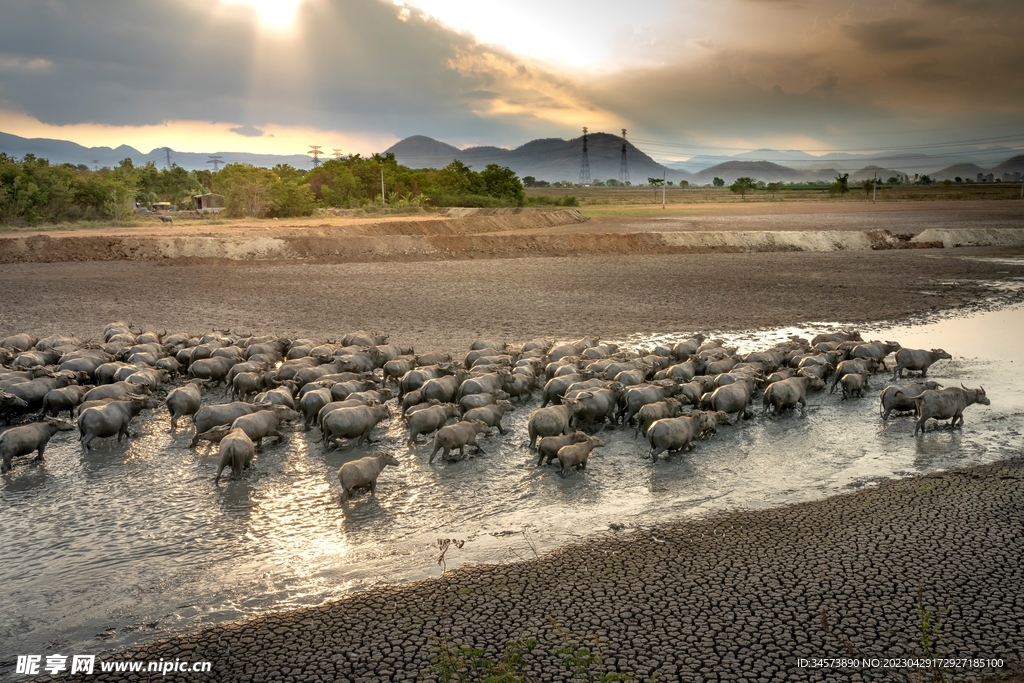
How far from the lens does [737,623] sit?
25.7 feet

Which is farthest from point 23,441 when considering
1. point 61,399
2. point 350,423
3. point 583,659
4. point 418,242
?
point 418,242

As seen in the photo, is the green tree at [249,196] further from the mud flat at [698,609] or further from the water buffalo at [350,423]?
the mud flat at [698,609]

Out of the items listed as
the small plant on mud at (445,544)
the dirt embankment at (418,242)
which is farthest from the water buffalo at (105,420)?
the dirt embankment at (418,242)

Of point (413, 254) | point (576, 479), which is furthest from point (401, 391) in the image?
point (413, 254)

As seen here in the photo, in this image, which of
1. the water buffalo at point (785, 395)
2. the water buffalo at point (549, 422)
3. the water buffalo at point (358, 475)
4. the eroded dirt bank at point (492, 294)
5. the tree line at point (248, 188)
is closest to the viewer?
the water buffalo at point (358, 475)

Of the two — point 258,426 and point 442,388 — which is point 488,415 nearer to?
point 442,388

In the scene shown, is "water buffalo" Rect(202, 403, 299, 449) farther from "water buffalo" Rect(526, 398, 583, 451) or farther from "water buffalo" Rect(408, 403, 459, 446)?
"water buffalo" Rect(526, 398, 583, 451)

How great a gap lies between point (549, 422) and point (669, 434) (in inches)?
79.7

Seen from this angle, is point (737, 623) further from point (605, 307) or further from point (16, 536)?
point (605, 307)

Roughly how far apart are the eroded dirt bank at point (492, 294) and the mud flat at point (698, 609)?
1304 cm

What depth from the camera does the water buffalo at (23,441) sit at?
1233cm

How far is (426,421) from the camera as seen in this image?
1362 cm

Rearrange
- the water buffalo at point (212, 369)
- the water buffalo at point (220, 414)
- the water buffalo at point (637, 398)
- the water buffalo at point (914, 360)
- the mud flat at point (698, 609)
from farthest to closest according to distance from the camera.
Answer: the water buffalo at point (914, 360) → the water buffalo at point (212, 369) → the water buffalo at point (637, 398) → the water buffalo at point (220, 414) → the mud flat at point (698, 609)

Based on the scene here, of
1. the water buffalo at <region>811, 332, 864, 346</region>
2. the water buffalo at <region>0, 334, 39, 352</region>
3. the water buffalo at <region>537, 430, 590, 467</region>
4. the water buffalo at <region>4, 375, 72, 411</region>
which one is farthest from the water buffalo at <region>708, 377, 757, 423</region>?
the water buffalo at <region>0, 334, 39, 352</region>
